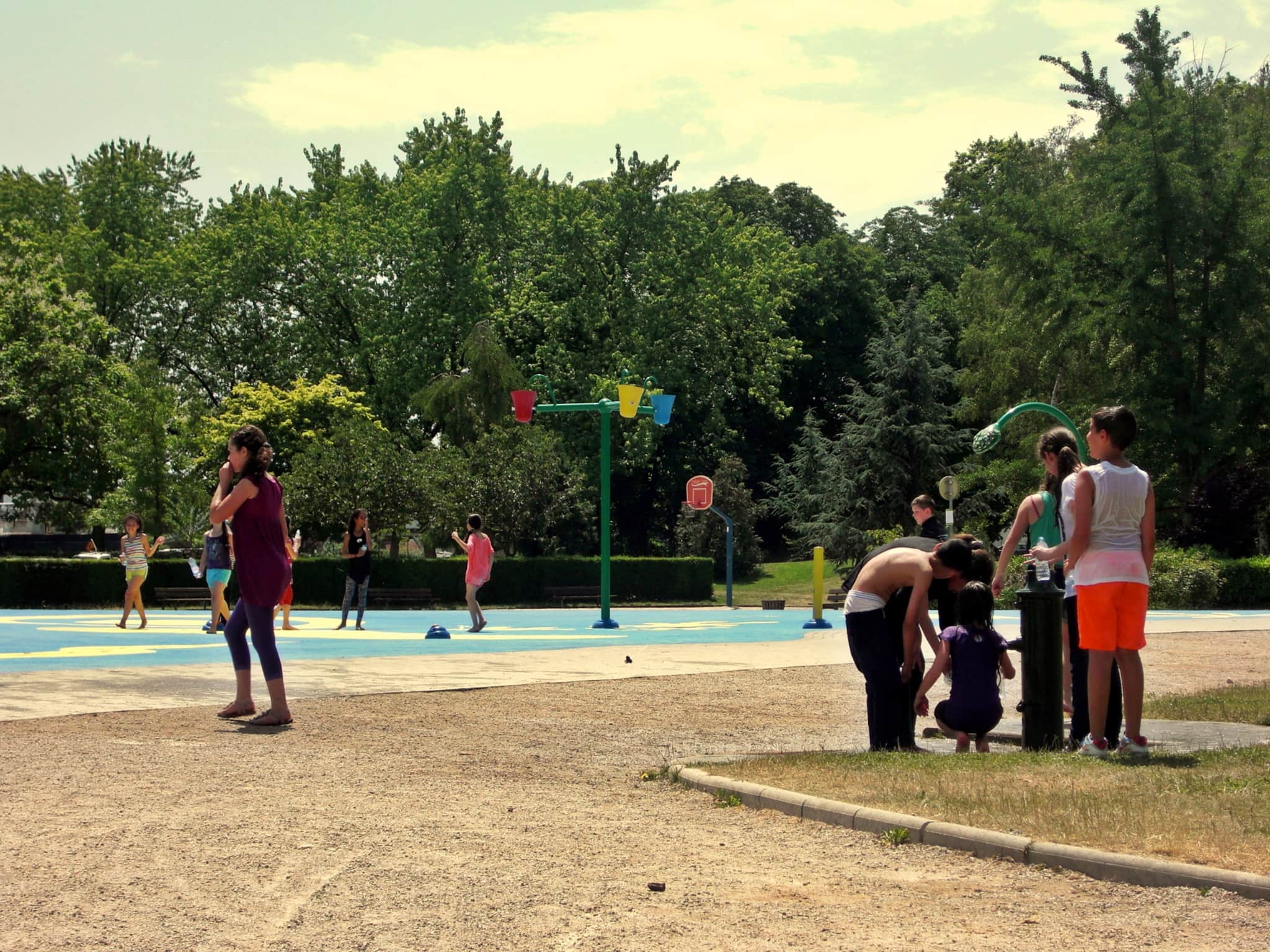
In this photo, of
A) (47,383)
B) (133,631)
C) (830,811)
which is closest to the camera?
(830,811)

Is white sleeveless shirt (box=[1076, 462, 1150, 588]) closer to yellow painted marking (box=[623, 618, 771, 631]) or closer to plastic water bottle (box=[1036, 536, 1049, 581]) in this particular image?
plastic water bottle (box=[1036, 536, 1049, 581])

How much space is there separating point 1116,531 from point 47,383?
4629cm

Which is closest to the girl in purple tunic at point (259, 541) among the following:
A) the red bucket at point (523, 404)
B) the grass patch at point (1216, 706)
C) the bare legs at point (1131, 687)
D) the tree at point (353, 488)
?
the bare legs at point (1131, 687)

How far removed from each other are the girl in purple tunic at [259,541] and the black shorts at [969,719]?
168 inches

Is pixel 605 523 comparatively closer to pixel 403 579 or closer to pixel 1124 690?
pixel 403 579

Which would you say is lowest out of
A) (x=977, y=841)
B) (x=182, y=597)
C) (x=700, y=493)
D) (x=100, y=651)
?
(x=182, y=597)

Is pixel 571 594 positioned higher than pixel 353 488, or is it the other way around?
pixel 353 488

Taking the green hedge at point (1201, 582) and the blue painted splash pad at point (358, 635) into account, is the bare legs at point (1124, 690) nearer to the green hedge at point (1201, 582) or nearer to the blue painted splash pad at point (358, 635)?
the blue painted splash pad at point (358, 635)

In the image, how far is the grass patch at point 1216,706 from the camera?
10105mm

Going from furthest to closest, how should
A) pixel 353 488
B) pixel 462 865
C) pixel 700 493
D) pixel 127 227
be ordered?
1. pixel 127 227
2. pixel 700 493
3. pixel 353 488
4. pixel 462 865

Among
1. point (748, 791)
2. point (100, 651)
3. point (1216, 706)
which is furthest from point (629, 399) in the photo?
point (748, 791)

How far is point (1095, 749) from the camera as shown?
7.67 m

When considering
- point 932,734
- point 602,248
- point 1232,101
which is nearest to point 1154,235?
point 1232,101

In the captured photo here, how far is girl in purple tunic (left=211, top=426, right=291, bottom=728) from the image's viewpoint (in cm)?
917
